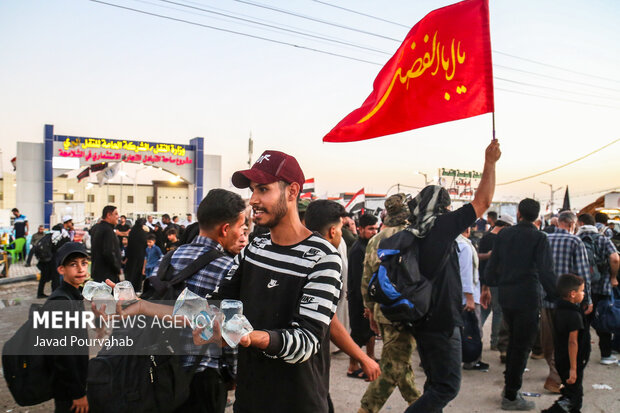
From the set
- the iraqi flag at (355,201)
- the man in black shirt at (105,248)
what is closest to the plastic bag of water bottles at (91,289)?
the man in black shirt at (105,248)

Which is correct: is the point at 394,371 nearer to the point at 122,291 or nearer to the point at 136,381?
the point at 136,381

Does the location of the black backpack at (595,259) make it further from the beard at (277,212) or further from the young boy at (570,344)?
the beard at (277,212)

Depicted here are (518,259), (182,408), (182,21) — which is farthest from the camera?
(182,21)

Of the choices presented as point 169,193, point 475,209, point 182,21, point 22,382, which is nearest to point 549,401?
point 475,209

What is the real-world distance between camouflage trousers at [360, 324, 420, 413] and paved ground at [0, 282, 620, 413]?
888 millimetres

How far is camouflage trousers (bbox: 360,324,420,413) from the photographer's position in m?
3.79

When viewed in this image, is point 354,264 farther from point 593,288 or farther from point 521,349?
point 593,288

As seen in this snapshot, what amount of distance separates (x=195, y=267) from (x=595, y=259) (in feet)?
19.0

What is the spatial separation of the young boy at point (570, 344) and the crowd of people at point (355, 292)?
1 centimetres

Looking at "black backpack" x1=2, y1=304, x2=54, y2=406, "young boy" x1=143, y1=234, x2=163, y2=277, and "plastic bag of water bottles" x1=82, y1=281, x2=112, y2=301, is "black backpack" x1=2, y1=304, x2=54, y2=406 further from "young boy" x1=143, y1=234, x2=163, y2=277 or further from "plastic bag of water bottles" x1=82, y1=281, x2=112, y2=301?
"young boy" x1=143, y1=234, x2=163, y2=277

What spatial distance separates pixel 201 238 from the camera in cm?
289

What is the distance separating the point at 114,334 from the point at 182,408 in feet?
1.82

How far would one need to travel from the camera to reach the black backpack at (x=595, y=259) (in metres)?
6.09

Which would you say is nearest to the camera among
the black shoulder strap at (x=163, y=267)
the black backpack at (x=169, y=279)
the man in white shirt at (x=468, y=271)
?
the black backpack at (x=169, y=279)
